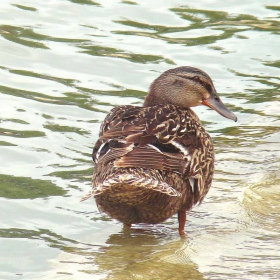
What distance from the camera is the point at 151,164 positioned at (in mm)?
6352

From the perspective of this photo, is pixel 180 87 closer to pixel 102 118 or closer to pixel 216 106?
pixel 216 106

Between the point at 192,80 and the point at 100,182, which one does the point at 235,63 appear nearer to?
the point at 192,80

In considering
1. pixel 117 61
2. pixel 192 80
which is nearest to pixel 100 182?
pixel 192 80

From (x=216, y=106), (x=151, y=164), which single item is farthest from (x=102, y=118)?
(x=151, y=164)

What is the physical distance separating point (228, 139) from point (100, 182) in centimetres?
384

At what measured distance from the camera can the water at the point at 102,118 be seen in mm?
6586

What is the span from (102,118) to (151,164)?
3821 mm

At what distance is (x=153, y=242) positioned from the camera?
7094 mm

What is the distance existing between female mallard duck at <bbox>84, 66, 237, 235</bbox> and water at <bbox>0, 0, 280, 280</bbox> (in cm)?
36

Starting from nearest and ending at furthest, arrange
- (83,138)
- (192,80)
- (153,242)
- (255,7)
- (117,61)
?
(153,242) < (192,80) < (83,138) < (117,61) < (255,7)

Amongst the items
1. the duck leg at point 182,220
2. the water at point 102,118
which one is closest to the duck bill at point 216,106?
the water at point 102,118

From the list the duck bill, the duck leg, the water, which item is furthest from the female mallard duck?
the duck bill

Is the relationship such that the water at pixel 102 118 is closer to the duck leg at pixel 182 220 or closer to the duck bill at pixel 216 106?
the duck leg at pixel 182 220

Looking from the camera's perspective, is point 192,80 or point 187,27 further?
point 187,27
